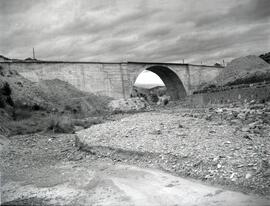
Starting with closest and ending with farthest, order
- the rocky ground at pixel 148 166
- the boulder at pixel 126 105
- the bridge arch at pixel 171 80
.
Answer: the rocky ground at pixel 148 166 < the boulder at pixel 126 105 < the bridge arch at pixel 171 80

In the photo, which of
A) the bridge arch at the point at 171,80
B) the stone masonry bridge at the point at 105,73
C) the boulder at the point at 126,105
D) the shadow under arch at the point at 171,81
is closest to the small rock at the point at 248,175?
the boulder at the point at 126,105

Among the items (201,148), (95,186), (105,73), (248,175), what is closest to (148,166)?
(201,148)

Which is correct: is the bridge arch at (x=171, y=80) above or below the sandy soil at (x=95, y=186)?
above

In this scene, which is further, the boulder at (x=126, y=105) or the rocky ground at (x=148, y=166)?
the boulder at (x=126, y=105)

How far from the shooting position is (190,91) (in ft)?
135

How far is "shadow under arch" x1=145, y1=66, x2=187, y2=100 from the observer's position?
38.5 metres

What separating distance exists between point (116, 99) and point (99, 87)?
215 centimetres

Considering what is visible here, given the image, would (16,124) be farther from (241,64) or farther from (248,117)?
(241,64)

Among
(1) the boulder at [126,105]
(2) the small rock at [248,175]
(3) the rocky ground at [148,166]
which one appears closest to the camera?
(3) the rocky ground at [148,166]

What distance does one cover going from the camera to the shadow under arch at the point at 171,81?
38.5m

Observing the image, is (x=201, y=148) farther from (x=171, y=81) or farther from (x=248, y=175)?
(x=171, y=81)

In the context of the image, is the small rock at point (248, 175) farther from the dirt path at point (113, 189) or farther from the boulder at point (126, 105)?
the boulder at point (126, 105)

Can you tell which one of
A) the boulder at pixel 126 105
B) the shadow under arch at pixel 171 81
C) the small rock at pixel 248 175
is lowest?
the small rock at pixel 248 175

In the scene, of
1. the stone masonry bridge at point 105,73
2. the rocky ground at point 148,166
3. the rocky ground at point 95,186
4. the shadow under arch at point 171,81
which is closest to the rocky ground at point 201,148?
the rocky ground at point 148,166
